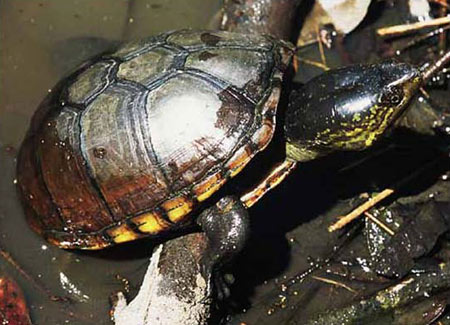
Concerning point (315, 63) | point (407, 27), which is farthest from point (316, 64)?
point (407, 27)

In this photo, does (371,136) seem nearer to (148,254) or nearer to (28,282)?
(148,254)

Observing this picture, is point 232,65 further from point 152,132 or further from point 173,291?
point 173,291

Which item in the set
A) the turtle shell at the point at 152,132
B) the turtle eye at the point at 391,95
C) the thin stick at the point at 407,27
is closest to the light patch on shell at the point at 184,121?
the turtle shell at the point at 152,132

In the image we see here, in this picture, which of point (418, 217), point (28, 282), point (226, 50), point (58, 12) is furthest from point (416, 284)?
point (58, 12)

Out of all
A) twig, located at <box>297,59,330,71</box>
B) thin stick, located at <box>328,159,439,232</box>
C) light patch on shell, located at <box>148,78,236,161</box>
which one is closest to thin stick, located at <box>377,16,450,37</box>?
twig, located at <box>297,59,330,71</box>

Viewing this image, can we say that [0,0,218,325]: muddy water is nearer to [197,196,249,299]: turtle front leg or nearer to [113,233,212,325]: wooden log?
[113,233,212,325]: wooden log
